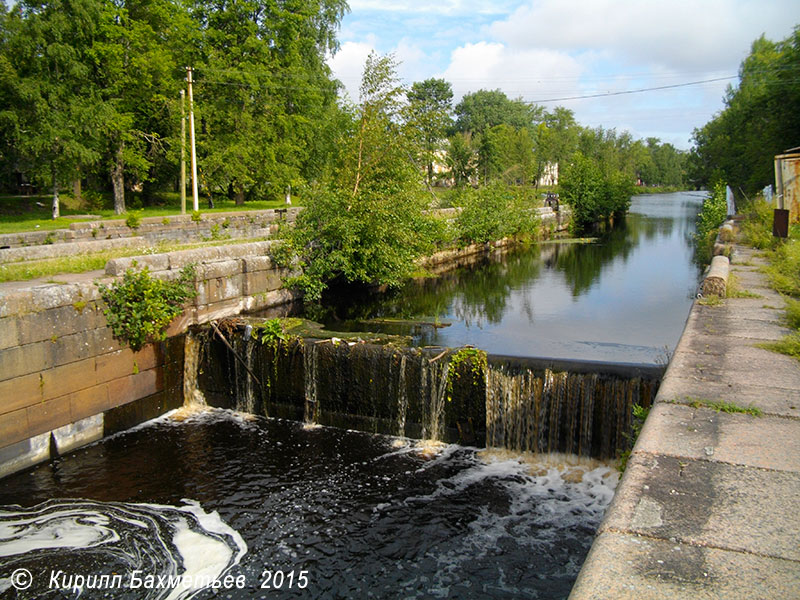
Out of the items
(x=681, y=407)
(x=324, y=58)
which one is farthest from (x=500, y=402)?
(x=324, y=58)

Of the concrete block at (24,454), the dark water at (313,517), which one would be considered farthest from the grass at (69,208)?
the dark water at (313,517)

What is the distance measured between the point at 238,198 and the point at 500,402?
29.9 meters

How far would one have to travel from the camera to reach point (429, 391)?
29.2 feet

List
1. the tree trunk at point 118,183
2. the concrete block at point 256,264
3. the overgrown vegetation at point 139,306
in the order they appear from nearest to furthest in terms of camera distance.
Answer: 1. the overgrown vegetation at point 139,306
2. the concrete block at point 256,264
3. the tree trunk at point 118,183

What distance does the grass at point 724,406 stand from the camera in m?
4.37

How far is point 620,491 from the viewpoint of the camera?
3.33 metres

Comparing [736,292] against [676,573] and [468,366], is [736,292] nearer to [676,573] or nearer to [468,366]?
[468,366]

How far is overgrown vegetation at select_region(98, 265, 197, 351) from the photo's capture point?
9.47 meters

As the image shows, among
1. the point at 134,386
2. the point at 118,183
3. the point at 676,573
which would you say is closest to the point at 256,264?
the point at 134,386

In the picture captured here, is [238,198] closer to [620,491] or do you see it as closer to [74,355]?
[74,355]

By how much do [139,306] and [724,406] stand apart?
8.37 m

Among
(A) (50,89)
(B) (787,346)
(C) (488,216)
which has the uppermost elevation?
(A) (50,89)

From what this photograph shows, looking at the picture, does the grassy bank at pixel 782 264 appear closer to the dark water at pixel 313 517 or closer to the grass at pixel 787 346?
the grass at pixel 787 346

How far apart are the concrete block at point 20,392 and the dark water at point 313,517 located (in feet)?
2.85
